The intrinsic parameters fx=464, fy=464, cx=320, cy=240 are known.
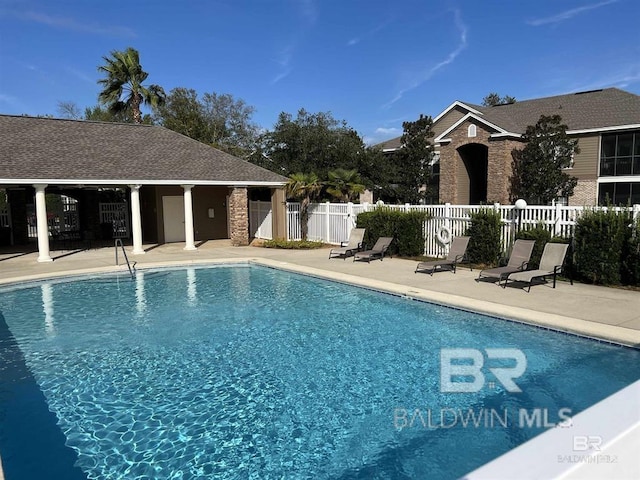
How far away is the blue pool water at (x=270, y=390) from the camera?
4.52m

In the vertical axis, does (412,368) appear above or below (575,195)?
below

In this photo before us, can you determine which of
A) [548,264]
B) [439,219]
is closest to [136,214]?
[439,219]

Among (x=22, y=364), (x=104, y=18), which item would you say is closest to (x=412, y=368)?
(x=22, y=364)

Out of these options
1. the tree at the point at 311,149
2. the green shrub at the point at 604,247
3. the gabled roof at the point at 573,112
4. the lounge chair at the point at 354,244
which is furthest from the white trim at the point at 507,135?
the green shrub at the point at 604,247

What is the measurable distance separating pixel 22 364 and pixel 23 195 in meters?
19.0

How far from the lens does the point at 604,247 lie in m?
10.6

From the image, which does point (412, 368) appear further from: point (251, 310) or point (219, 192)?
point (219, 192)

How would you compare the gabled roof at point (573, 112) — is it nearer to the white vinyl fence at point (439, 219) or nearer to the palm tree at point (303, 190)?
the palm tree at point (303, 190)

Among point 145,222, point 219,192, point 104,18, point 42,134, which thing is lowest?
point 145,222

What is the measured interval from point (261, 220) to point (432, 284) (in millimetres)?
13662

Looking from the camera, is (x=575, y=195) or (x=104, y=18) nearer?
(x=104, y=18)

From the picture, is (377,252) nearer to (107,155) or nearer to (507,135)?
(107,155)

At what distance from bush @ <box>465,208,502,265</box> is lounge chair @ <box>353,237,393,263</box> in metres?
2.74

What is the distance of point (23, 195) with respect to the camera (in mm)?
22672
